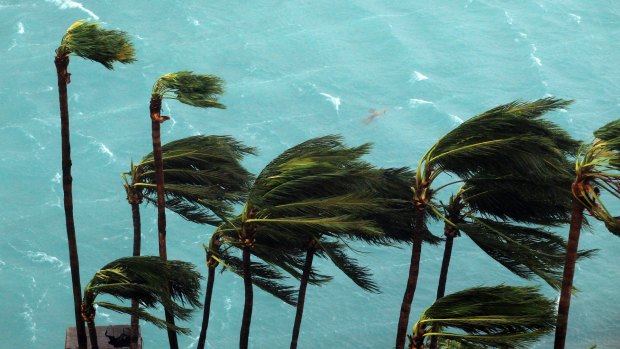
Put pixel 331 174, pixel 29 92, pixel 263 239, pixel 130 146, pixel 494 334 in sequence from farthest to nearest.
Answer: pixel 29 92 → pixel 130 146 → pixel 263 239 → pixel 331 174 → pixel 494 334

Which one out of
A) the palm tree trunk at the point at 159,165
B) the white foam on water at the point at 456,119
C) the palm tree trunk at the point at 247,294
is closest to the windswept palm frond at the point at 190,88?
the palm tree trunk at the point at 159,165

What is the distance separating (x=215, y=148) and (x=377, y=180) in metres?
5.33

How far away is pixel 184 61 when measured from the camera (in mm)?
73688

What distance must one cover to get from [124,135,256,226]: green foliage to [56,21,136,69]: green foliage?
361 centimetres

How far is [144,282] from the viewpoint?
20.4 meters

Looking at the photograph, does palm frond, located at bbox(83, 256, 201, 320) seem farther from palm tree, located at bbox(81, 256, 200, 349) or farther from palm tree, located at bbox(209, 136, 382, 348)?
palm tree, located at bbox(209, 136, 382, 348)

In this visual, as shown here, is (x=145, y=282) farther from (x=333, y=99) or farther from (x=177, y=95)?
(x=333, y=99)

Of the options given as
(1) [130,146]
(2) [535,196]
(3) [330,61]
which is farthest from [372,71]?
(2) [535,196]

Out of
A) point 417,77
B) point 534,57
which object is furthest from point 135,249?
point 534,57

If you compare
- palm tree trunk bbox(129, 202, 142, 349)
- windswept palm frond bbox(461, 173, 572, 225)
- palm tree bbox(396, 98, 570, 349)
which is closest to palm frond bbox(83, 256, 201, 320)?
palm tree bbox(396, 98, 570, 349)

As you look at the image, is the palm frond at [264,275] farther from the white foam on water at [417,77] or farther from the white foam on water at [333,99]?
the white foam on water at [417,77]

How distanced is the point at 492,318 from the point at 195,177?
9.25m

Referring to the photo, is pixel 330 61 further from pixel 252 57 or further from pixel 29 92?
pixel 29 92

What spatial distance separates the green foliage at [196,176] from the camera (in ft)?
79.0
